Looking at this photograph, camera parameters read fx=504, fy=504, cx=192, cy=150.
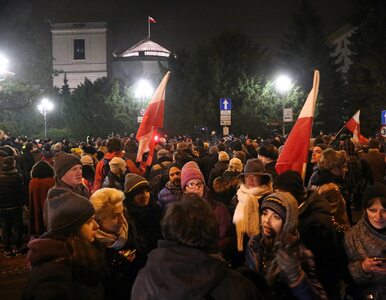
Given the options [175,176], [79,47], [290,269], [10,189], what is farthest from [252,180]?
[79,47]

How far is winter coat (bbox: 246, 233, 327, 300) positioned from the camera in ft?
10.2

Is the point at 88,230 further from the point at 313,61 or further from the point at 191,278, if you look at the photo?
the point at 313,61

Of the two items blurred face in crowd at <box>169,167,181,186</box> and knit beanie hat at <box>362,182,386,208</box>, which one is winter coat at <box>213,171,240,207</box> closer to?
blurred face in crowd at <box>169,167,181,186</box>

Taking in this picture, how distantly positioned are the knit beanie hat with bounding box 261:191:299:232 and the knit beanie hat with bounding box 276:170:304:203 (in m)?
0.61

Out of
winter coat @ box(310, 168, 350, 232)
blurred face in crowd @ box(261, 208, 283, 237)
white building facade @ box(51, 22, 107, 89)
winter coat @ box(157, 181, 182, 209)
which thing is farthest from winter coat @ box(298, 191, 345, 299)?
white building facade @ box(51, 22, 107, 89)

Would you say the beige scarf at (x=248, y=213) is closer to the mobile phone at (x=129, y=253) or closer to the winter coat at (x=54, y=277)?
the mobile phone at (x=129, y=253)

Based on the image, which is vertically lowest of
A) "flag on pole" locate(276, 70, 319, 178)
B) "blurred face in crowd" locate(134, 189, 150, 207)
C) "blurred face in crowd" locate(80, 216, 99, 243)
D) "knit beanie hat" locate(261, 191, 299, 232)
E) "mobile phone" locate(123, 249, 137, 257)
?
"mobile phone" locate(123, 249, 137, 257)

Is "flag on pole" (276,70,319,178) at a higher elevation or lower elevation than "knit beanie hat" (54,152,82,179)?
higher

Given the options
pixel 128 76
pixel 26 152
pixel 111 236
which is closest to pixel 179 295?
pixel 111 236

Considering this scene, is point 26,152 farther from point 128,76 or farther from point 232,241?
point 128,76

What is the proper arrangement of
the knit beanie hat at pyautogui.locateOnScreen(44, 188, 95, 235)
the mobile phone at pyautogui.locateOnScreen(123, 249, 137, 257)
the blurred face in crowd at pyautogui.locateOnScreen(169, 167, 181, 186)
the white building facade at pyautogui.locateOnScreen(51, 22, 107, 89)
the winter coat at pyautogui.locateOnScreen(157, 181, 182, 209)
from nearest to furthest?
the knit beanie hat at pyautogui.locateOnScreen(44, 188, 95, 235) → the mobile phone at pyautogui.locateOnScreen(123, 249, 137, 257) → the winter coat at pyautogui.locateOnScreen(157, 181, 182, 209) → the blurred face in crowd at pyautogui.locateOnScreen(169, 167, 181, 186) → the white building facade at pyautogui.locateOnScreen(51, 22, 107, 89)

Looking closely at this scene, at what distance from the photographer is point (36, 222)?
8.98 meters

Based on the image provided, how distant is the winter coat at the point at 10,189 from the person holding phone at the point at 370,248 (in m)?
7.22

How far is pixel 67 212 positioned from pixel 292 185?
202 centimetres
